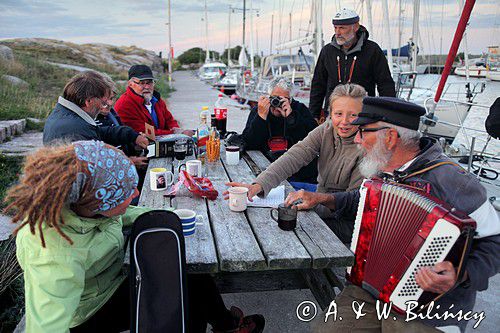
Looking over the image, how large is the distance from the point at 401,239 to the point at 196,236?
911 mm

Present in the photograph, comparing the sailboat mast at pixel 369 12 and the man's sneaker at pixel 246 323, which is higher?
the sailboat mast at pixel 369 12

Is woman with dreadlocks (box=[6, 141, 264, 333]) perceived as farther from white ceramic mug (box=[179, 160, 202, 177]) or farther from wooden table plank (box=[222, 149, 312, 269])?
white ceramic mug (box=[179, 160, 202, 177])

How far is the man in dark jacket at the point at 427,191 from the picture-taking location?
1.61 m

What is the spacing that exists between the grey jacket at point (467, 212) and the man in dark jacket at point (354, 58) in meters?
2.77

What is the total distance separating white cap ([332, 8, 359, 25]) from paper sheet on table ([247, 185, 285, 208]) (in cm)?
240

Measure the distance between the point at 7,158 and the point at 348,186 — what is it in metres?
4.74

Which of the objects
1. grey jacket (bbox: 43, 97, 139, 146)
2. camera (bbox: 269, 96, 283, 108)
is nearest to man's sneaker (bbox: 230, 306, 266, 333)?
grey jacket (bbox: 43, 97, 139, 146)

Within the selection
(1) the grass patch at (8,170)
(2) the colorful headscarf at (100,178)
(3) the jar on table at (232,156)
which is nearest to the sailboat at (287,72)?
(1) the grass patch at (8,170)

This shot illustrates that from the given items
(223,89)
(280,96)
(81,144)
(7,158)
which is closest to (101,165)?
(81,144)

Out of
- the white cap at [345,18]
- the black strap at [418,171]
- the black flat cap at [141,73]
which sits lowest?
the black strap at [418,171]

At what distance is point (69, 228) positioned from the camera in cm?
147

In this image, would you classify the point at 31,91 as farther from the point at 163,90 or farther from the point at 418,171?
the point at 418,171

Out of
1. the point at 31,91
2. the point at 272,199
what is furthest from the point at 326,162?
the point at 31,91

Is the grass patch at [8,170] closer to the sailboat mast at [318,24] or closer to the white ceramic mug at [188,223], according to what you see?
the white ceramic mug at [188,223]
